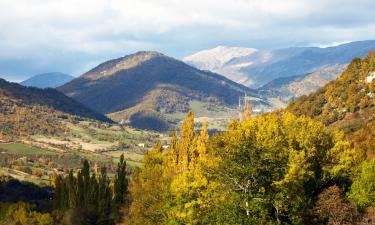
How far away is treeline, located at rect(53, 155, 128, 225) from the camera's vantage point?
444 ft

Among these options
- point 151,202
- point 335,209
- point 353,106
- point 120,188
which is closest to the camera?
point 335,209

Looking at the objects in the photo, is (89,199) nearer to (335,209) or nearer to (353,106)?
(353,106)

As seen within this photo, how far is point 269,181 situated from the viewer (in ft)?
222

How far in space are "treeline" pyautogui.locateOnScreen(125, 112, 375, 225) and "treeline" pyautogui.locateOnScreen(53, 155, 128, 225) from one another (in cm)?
4607

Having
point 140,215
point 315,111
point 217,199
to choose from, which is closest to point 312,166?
point 217,199

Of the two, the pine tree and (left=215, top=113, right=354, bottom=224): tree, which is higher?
(left=215, top=113, right=354, bottom=224): tree

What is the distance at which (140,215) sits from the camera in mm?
90562

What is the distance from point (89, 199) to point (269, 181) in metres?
89.7

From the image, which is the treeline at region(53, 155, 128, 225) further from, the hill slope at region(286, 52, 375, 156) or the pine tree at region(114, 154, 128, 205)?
the hill slope at region(286, 52, 375, 156)

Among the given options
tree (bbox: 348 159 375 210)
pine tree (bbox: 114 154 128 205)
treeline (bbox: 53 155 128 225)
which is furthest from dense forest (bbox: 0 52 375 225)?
treeline (bbox: 53 155 128 225)

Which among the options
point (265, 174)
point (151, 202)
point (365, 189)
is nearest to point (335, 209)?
point (265, 174)

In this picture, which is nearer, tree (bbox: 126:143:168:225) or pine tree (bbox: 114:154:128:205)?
tree (bbox: 126:143:168:225)

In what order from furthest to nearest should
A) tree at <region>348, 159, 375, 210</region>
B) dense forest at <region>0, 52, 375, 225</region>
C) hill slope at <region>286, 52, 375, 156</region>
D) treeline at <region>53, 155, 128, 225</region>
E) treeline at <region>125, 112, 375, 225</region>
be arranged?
hill slope at <region>286, 52, 375, 156</region>, treeline at <region>53, 155, 128, 225</region>, tree at <region>348, 159, 375, 210</region>, dense forest at <region>0, 52, 375, 225</region>, treeline at <region>125, 112, 375, 225</region>

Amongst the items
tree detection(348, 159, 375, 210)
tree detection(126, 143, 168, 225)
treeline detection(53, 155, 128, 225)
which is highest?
tree detection(348, 159, 375, 210)
